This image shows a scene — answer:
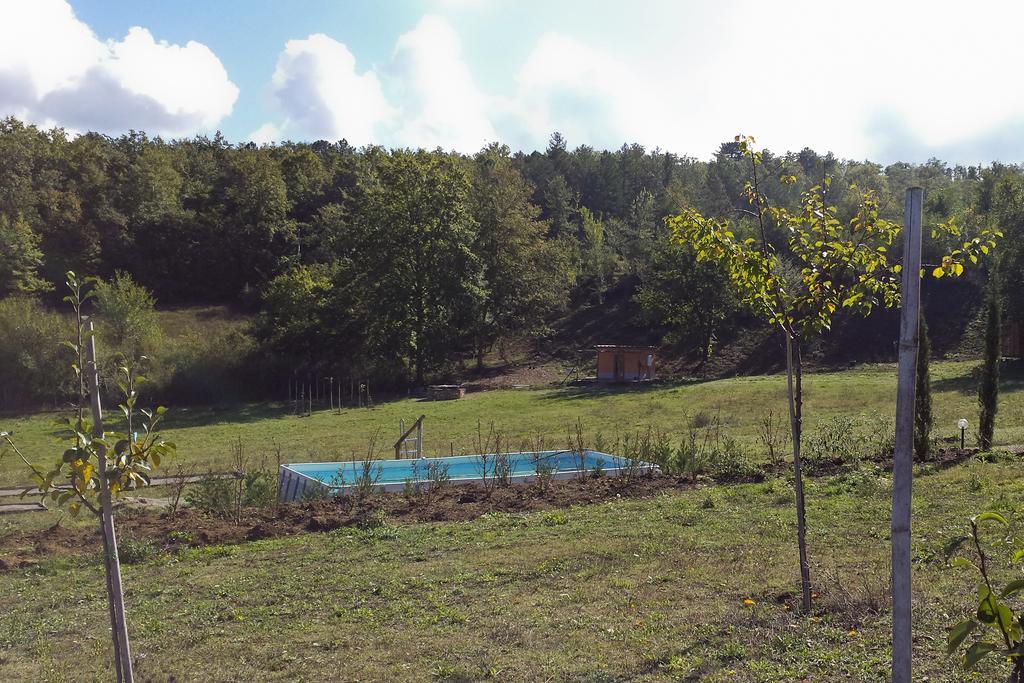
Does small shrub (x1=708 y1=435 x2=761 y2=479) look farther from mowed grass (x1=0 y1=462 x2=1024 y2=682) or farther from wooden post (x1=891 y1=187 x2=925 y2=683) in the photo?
wooden post (x1=891 y1=187 x2=925 y2=683)

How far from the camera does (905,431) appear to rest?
3.45 metres

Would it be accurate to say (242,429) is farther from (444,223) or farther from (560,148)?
(560,148)

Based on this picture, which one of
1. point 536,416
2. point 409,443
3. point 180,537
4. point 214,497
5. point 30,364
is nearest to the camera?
point 180,537

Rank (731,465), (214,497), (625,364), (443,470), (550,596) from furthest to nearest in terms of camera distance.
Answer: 1. (625,364)
2. (443,470)
3. (731,465)
4. (214,497)
5. (550,596)

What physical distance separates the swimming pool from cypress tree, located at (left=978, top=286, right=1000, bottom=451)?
5223 mm

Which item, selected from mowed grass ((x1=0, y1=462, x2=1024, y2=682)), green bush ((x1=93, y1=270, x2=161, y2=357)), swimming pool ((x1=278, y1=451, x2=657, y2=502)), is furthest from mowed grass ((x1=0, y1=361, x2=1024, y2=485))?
mowed grass ((x1=0, y1=462, x2=1024, y2=682))

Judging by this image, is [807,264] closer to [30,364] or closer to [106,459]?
[106,459]

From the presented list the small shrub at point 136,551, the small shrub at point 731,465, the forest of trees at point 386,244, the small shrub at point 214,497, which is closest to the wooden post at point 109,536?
the small shrub at point 136,551

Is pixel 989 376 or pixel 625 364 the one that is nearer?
pixel 989 376

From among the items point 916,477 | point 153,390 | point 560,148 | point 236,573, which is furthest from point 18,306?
point 560,148

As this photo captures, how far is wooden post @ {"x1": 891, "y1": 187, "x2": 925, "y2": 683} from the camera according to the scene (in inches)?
137

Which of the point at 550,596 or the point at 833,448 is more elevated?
the point at 833,448

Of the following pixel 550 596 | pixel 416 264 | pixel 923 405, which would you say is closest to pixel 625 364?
pixel 416 264

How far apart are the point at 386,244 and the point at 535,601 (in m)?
36.4
